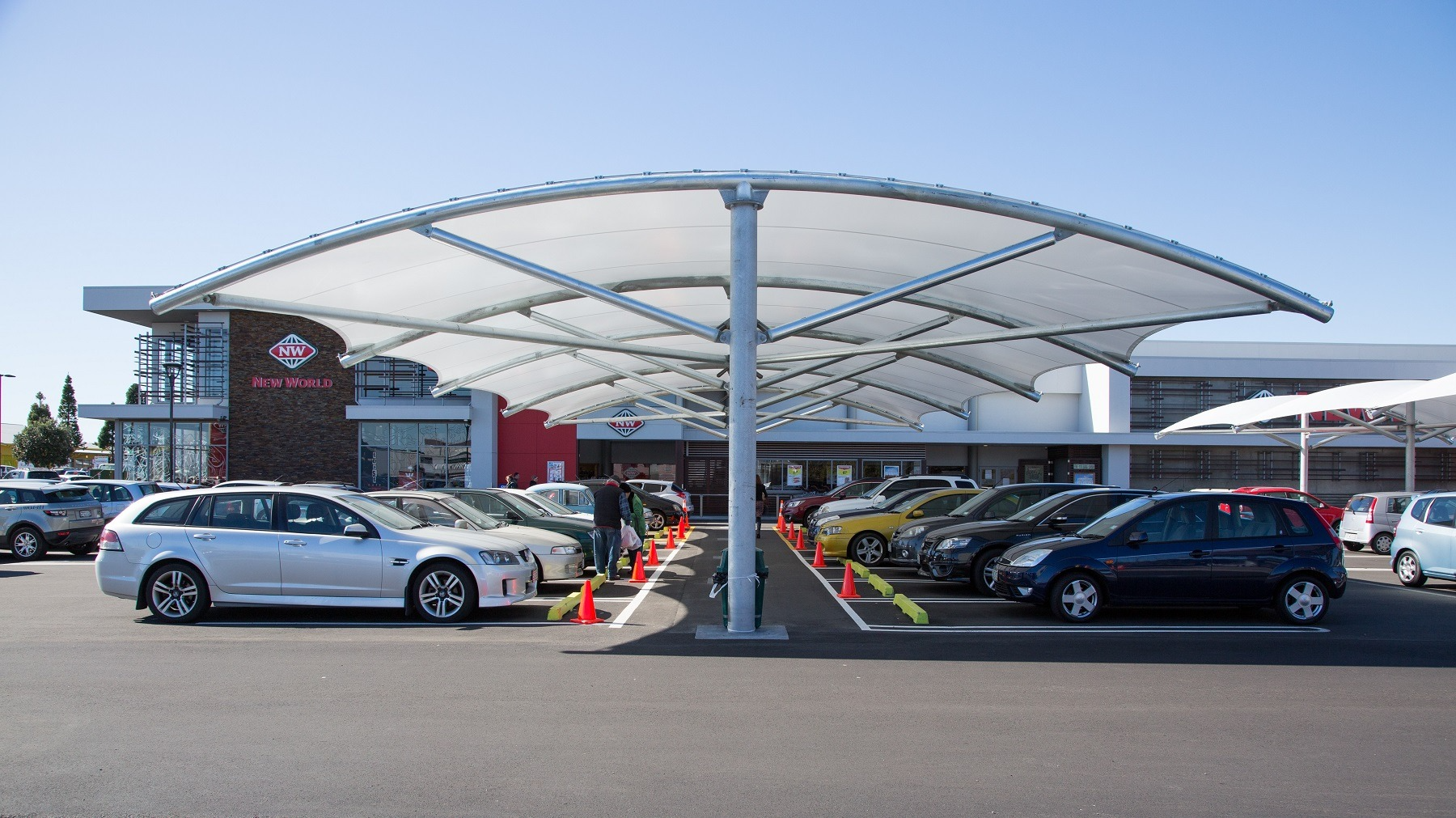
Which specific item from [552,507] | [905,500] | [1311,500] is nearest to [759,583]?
[552,507]

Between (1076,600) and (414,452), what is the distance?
2903 centimetres

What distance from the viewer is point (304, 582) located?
11.0m

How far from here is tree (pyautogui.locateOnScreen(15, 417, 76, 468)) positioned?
84.6m

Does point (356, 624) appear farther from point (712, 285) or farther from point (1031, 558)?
point (1031, 558)

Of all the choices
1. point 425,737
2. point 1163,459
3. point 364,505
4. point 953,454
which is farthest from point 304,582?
point 1163,459

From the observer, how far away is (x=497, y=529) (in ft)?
46.5

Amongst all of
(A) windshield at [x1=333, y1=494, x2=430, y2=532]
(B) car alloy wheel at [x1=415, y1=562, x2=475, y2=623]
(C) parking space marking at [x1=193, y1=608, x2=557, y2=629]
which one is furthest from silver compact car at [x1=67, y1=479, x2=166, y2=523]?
(B) car alloy wheel at [x1=415, y1=562, x2=475, y2=623]

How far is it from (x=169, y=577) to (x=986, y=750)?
9.19 m

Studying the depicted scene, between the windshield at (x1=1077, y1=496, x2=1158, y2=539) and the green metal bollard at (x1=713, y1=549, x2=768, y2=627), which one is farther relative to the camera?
the windshield at (x1=1077, y1=496, x2=1158, y2=539)

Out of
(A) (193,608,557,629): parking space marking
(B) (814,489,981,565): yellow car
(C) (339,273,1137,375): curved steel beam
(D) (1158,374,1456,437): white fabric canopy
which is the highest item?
(C) (339,273,1137,375): curved steel beam

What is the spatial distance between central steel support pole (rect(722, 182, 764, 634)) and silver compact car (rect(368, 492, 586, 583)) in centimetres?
385

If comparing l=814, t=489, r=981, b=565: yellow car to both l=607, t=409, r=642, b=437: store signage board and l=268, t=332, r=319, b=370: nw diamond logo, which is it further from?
l=268, t=332, r=319, b=370: nw diamond logo

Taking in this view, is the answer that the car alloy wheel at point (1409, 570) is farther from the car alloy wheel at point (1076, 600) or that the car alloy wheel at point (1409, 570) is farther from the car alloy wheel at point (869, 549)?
the car alloy wheel at point (869, 549)

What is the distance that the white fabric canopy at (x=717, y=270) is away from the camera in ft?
35.5
